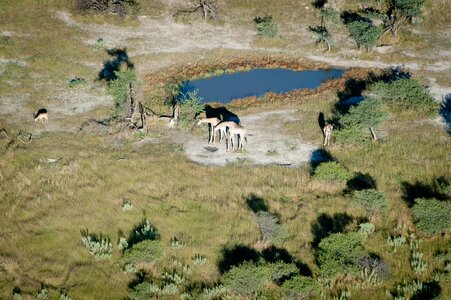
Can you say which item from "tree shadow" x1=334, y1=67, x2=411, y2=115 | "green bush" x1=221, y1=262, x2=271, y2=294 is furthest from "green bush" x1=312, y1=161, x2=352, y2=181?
"tree shadow" x1=334, y1=67, x2=411, y2=115

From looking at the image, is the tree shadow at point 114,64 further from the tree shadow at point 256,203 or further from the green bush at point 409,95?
the green bush at point 409,95

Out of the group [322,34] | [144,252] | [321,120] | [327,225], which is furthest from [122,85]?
[322,34]

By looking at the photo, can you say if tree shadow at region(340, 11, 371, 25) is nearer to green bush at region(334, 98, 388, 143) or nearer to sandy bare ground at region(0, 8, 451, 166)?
sandy bare ground at region(0, 8, 451, 166)

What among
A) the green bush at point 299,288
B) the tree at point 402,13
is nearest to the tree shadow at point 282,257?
the green bush at point 299,288

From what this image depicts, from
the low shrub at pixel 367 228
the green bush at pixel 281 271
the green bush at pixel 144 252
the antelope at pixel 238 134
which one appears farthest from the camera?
the antelope at pixel 238 134

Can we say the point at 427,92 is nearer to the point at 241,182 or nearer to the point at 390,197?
the point at 390,197

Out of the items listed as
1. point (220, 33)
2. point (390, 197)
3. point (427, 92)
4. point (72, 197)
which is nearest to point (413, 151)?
point (390, 197)

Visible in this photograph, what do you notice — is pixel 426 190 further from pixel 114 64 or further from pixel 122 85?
pixel 114 64
